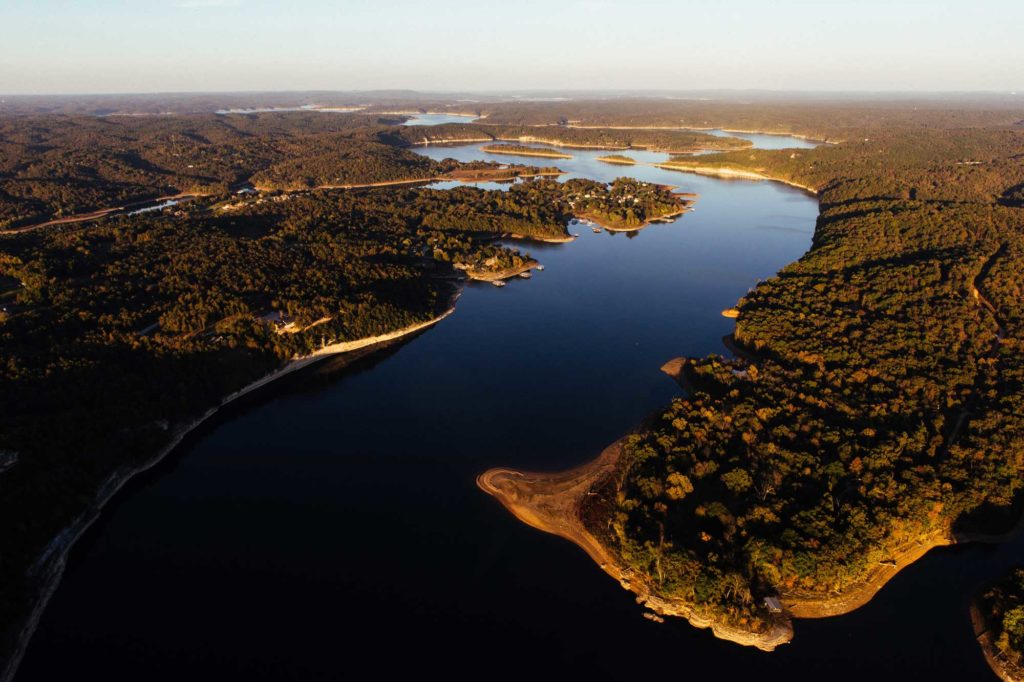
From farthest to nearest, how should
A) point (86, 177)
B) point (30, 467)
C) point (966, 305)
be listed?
point (86, 177) → point (966, 305) → point (30, 467)

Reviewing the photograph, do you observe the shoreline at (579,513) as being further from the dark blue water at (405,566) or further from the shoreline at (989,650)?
the shoreline at (989,650)

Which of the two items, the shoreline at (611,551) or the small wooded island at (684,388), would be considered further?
the small wooded island at (684,388)

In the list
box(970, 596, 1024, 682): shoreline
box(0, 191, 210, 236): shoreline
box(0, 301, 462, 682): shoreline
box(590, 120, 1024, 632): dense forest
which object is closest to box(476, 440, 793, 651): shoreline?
box(590, 120, 1024, 632): dense forest

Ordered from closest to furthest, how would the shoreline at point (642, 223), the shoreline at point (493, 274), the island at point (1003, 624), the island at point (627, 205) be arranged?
the island at point (1003, 624) < the shoreline at point (493, 274) < the shoreline at point (642, 223) < the island at point (627, 205)

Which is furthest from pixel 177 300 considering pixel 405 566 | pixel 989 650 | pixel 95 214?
pixel 95 214

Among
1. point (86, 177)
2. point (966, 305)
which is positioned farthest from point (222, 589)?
point (86, 177)

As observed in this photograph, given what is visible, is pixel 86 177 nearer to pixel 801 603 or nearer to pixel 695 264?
pixel 695 264

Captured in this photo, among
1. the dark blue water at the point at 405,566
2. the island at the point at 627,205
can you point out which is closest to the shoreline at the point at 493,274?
the dark blue water at the point at 405,566

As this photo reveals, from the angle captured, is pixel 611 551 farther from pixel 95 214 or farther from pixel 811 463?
pixel 95 214
